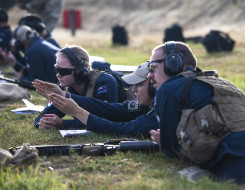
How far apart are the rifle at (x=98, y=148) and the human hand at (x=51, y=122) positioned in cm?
120

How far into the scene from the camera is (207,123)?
13.9 feet

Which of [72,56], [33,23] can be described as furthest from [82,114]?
[33,23]

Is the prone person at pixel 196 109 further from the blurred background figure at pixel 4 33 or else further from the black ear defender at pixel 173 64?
the blurred background figure at pixel 4 33

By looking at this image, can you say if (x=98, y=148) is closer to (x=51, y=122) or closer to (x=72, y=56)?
(x=51, y=122)

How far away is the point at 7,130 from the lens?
20.7 ft

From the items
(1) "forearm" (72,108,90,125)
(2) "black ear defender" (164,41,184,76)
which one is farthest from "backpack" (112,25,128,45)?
(2) "black ear defender" (164,41,184,76)

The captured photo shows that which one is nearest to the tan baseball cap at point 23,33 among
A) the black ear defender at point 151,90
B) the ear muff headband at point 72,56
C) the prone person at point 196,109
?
the ear muff headband at point 72,56

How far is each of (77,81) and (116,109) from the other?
0.67 metres

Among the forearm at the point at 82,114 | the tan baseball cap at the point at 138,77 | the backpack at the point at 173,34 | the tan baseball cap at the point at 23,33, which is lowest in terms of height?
the forearm at the point at 82,114

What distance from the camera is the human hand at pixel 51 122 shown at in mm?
6242

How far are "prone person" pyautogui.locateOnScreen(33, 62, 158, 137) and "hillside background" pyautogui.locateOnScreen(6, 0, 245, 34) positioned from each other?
27.1m

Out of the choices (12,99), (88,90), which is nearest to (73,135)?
(88,90)

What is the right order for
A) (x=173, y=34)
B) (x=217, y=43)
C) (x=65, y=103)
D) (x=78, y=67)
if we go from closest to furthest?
1. (x=65, y=103)
2. (x=78, y=67)
3. (x=217, y=43)
4. (x=173, y=34)

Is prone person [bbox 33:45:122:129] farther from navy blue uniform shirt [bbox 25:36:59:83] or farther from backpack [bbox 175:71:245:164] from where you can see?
navy blue uniform shirt [bbox 25:36:59:83]
